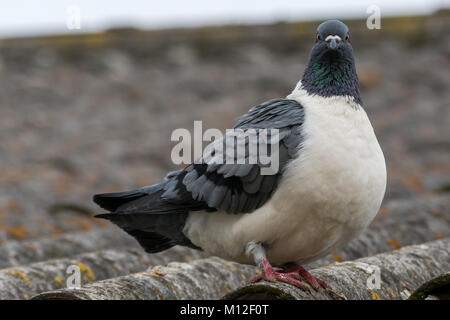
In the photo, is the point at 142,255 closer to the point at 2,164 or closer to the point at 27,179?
the point at 27,179

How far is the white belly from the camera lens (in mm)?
4148

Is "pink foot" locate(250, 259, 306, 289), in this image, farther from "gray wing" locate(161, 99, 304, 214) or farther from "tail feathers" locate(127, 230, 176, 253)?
"tail feathers" locate(127, 230, 176, 253)

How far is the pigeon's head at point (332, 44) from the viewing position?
4516 millimetres

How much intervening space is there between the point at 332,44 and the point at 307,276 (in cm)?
121

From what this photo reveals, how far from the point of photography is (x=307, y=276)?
4277 mm

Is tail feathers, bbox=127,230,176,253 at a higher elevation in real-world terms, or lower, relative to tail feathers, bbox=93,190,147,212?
→ lower

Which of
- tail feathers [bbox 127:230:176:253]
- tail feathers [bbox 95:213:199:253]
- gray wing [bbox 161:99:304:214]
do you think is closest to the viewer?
gray wing [bbox 161:99:304:214]

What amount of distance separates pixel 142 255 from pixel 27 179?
2.91 meters

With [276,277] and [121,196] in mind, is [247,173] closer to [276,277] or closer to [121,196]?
[276,277]

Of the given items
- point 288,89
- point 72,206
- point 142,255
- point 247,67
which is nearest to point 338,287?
point 142,255

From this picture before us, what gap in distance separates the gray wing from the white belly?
54 millimetres
